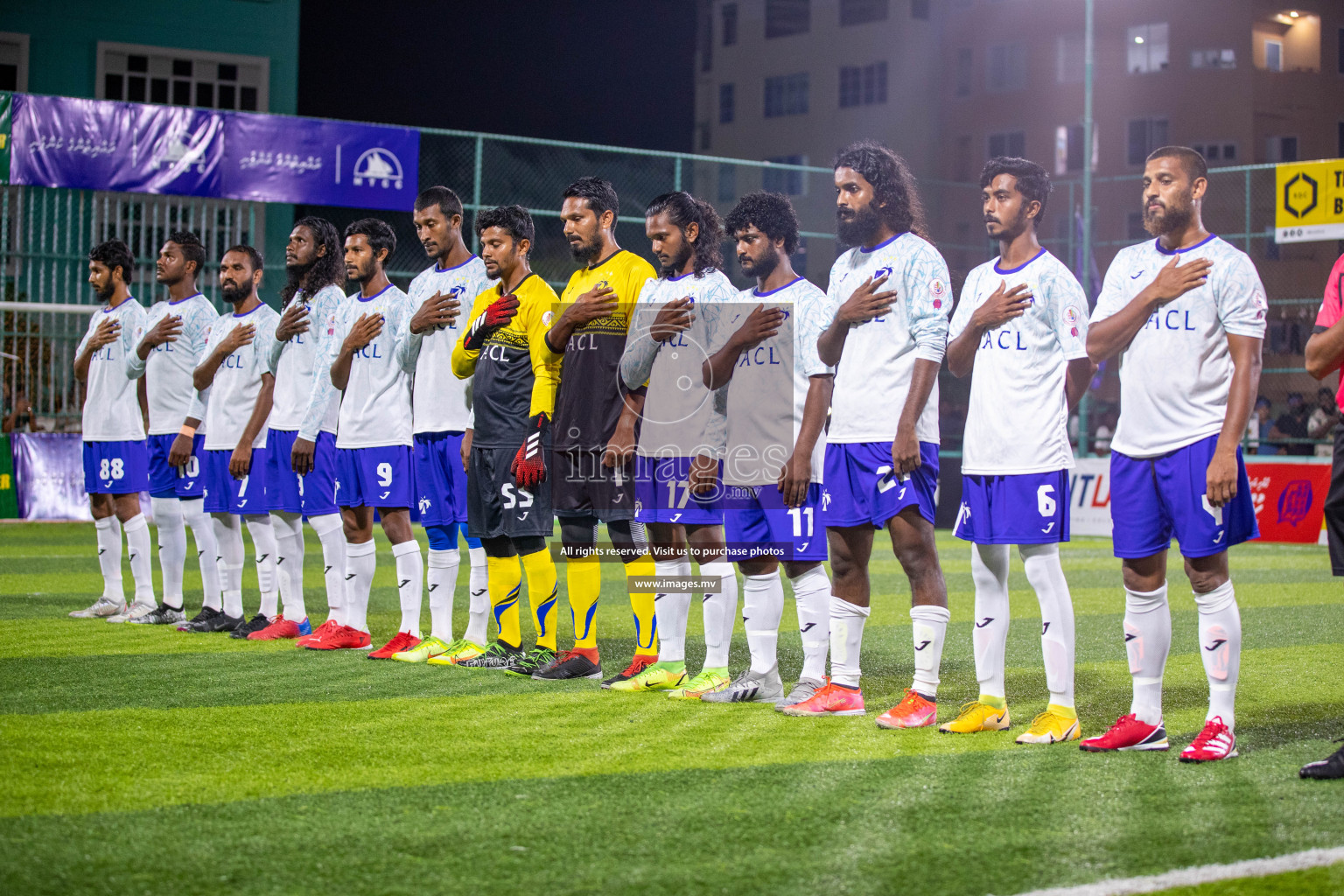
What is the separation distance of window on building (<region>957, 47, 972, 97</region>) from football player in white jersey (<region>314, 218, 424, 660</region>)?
1671 inches

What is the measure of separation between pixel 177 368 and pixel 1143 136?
39.3 m

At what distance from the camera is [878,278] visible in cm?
565

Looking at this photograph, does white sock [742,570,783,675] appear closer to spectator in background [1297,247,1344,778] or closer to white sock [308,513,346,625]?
spectator in background [1297,247,1344,778]

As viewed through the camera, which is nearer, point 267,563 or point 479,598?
point 479,598

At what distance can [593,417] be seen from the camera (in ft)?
21.6

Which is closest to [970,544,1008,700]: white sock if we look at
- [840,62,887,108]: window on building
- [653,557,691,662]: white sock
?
[653,557,691,662]: white sock

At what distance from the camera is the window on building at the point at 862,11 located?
4841 centimetres

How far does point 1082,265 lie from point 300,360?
1515cm

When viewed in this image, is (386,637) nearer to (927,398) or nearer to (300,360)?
(300,360)

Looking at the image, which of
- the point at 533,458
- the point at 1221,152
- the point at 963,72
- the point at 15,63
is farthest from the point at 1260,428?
the point at 963,72

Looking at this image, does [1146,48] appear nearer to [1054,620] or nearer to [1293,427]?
[1293,427]

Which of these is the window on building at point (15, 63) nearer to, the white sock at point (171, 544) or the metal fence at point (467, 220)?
the metal fence at point (467, 220)

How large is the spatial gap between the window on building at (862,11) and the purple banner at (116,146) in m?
35.5

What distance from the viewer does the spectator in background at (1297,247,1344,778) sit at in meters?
4.57
